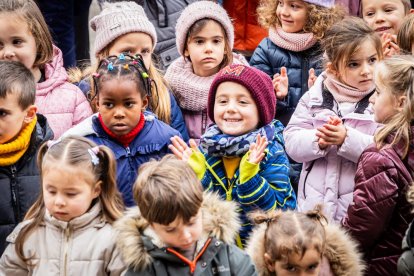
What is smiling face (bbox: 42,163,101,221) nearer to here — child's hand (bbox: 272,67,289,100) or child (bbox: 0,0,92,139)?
child (bbox: 0,0,92,139)

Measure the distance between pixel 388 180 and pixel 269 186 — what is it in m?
0.62

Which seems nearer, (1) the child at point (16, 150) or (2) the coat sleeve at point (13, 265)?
(2) the coat sleeve at point (13, 265)

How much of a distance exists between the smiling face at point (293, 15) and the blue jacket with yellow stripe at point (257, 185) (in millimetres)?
1452

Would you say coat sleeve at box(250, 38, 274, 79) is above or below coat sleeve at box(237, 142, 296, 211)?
above

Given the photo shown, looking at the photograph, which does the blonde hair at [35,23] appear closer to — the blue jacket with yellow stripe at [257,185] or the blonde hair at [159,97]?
the blonde hair at [159,97]

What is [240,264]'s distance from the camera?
3613 mm

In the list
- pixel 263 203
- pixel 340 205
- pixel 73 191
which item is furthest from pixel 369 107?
pixel 73 191

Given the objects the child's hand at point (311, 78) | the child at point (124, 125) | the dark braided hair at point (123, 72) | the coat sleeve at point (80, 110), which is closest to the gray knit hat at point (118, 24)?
the coat sleeve at point (80, 110)

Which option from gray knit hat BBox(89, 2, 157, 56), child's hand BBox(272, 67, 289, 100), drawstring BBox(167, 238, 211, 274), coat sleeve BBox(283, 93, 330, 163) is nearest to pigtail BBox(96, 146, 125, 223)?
drawstring BBox(167, 238, 211, 274)

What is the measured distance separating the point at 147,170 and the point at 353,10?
3599 millimetres

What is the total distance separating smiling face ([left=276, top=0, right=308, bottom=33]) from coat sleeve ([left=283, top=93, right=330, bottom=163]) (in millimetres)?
831

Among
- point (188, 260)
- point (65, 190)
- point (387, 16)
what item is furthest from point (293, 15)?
point (188, 260)

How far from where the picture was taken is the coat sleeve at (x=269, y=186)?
13.8 ft

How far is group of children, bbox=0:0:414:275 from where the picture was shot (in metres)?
3.66
